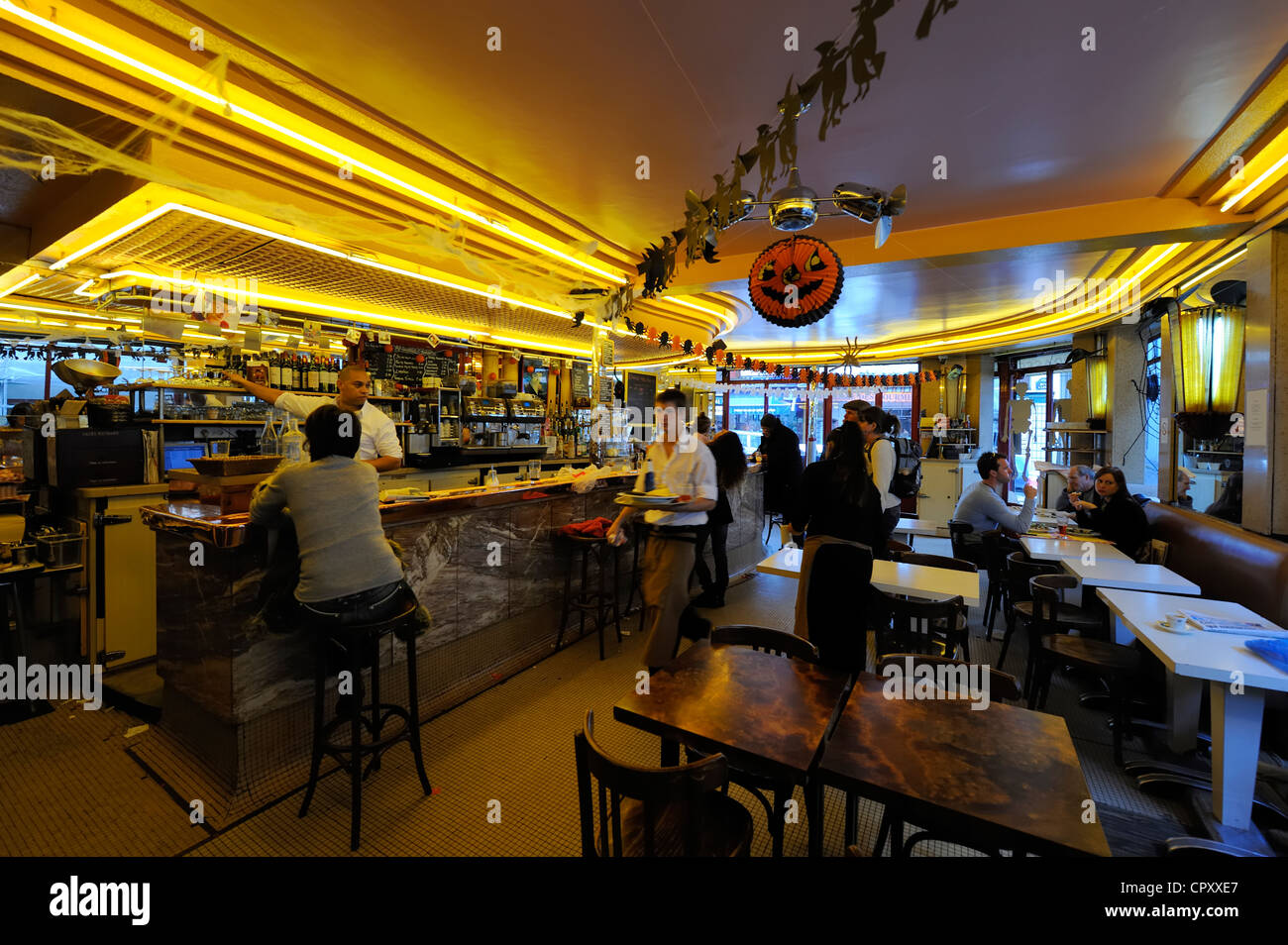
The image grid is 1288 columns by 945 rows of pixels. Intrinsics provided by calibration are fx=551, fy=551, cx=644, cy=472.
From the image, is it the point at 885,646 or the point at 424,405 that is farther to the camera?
the point at 424,405

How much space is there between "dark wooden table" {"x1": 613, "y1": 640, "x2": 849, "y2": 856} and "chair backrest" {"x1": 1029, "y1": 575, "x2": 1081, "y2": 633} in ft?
7.06

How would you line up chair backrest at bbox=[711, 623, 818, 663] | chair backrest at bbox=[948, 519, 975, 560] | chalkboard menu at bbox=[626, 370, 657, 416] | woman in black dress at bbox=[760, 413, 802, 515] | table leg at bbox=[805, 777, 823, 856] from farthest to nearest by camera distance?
1. chalkboard menu at bbox=[626, 370, 657, 416]
2. woman in black dress at bbox=[760, 413, 802, 515]
3. chair backrest at bbox=[948, 519, 975, 560]
4. chair backrest at bbox=[711, 623, 818, 663]
5. table leg at bbox=[805, 777, 823, 856]

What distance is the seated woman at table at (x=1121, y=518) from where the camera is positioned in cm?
466

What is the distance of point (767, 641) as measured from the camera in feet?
7.93

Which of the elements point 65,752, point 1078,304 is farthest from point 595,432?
point 1078,304

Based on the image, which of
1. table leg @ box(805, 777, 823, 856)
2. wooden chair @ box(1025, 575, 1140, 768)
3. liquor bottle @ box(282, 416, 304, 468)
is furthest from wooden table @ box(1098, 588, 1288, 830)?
liquor bottle @ box(282, 416, 304, 468)

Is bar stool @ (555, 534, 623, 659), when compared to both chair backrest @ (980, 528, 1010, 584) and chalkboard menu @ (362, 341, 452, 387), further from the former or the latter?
chalkboard menu @ (362, 341, 452, 387)

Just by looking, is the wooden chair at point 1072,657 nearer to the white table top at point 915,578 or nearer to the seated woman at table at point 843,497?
the white table top at point 915,578

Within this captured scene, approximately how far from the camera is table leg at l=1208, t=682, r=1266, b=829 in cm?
236

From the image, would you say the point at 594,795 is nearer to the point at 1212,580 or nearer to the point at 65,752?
the point at 65,752

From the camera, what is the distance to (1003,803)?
4.41ft
